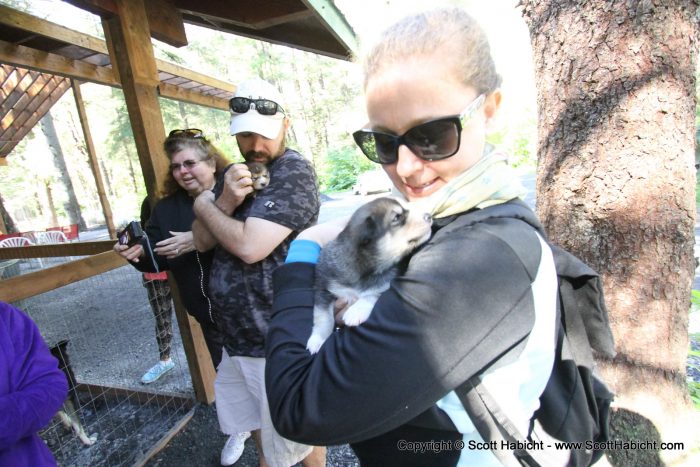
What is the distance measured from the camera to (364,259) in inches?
63.5

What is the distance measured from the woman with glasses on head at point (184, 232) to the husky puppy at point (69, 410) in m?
1.43

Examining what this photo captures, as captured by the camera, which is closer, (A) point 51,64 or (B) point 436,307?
(B) point 436,307

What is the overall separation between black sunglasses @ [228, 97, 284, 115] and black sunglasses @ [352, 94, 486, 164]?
5.22 ft

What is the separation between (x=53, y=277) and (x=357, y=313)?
230cm

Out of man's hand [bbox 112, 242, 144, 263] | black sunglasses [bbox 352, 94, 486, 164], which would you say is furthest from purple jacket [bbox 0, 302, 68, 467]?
black sunglasses [bbox 352, 94, 486, 164]

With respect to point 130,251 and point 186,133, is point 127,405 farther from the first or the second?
point 186,133

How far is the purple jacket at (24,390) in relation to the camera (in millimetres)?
1728

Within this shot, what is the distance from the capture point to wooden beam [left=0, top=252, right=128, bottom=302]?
2.24 m

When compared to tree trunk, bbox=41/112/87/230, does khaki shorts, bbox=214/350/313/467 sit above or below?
below

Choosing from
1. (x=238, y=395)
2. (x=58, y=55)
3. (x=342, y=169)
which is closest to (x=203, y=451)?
(x=238, y=395)

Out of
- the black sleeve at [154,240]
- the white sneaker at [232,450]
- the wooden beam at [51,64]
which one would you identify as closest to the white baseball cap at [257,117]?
the black sleeve at [154,240]

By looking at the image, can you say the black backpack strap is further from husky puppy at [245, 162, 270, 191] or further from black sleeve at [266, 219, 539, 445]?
husky puppy at [245, 162, 270, 191]

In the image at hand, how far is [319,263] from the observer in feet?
4.88

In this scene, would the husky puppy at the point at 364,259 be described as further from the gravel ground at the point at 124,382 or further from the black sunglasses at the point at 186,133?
the gravel ground at the point at 124,382
